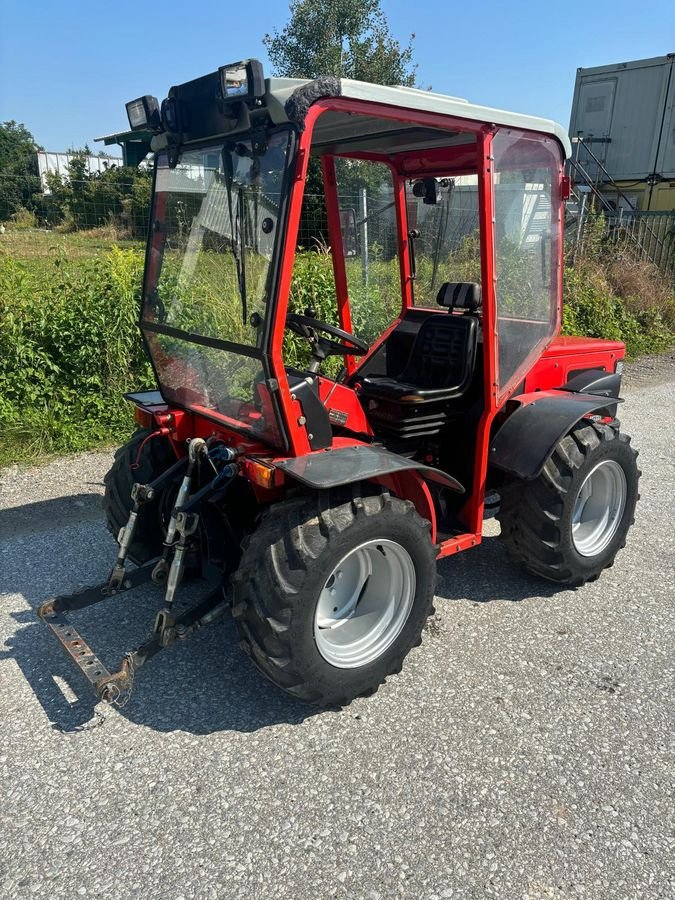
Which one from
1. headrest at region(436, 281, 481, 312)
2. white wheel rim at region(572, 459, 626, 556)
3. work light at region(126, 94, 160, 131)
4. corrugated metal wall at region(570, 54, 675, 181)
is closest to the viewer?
work light at region(126, 94, 160, 131)

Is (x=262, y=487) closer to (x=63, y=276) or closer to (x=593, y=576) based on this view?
(x=593, y=576)

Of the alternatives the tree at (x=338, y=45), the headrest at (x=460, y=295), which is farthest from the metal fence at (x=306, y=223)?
the tree at (x=338, y=45)

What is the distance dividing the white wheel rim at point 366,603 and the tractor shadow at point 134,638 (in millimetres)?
257

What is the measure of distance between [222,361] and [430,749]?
1.80 meters

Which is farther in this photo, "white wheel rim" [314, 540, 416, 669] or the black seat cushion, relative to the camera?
the black seat cushion

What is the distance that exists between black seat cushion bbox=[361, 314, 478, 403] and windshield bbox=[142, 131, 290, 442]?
3.40 feet

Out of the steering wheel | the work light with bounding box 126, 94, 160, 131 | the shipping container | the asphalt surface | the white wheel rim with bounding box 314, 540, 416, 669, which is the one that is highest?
the shipping container

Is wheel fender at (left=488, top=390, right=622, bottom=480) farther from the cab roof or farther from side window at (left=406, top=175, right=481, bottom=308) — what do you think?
the cab roof

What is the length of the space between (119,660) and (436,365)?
2269 millimetres

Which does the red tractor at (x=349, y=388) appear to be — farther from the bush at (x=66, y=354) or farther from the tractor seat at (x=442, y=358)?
the bush at (x=66, y=354)

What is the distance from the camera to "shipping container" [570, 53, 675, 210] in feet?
47.1

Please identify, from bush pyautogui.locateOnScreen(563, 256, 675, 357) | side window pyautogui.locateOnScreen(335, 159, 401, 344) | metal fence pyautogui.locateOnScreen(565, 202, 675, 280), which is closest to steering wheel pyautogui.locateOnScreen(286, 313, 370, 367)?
side window pyautogui.locateOnScreen(335, 159, 401, 344)

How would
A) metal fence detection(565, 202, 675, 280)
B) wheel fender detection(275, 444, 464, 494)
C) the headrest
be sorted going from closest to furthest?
1. wheel fender detection(275, 444, 464, 494)
2. the headrest
3. metal fence detection(565, 202, 675, 280)

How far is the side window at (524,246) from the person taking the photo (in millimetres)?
3334
